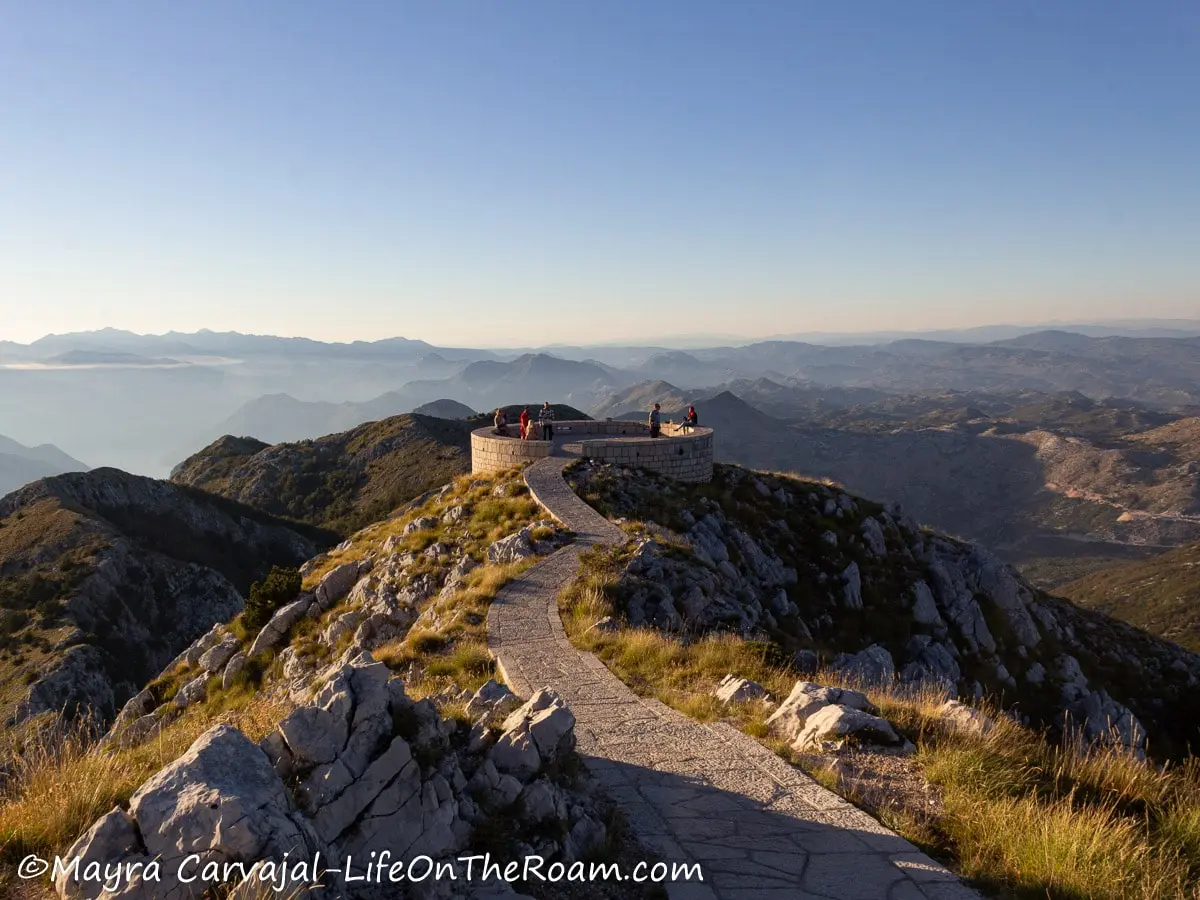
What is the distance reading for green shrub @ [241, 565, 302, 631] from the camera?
72.2 ft

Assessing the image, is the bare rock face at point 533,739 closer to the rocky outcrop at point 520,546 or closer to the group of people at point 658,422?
the rocky outcrop at point 520,546

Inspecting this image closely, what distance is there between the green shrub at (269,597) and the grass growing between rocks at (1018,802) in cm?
1613

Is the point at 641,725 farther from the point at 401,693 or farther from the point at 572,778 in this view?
the point at 401,693

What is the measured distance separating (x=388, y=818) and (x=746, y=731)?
4.83 meters


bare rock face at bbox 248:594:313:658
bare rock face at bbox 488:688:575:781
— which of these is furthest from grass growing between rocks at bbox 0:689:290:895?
bare rock face at bbox 248:594:313:658

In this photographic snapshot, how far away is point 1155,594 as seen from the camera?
378 ft

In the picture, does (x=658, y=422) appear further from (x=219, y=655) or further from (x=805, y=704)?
(x=805, y=704)

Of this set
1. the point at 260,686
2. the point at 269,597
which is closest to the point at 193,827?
the point at 260,686

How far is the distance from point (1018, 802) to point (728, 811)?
2.56 m

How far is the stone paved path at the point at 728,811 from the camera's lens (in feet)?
17.6

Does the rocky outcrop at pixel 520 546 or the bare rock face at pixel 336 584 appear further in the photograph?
the bare rock face at pixel 336 584

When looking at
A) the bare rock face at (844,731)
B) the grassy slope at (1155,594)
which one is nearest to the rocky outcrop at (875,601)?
the bare rock face at (844,731)

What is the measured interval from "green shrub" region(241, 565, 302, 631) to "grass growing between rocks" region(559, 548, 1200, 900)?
16.1m

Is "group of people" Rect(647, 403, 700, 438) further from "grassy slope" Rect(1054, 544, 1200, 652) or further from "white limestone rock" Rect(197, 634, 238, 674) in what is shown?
"grassy slope" Rect(1054, 544, 1200, 652)
